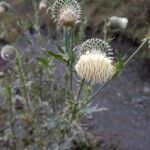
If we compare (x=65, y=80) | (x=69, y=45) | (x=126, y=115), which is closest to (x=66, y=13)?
(x=69, y=45)

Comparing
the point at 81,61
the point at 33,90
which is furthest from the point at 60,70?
the point at 81,61

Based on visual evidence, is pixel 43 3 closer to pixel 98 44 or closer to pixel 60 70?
pixel 98 44

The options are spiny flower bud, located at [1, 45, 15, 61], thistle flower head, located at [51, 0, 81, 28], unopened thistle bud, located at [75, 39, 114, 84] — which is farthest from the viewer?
spiny flower bud, located at [1, 45, 15, 61]

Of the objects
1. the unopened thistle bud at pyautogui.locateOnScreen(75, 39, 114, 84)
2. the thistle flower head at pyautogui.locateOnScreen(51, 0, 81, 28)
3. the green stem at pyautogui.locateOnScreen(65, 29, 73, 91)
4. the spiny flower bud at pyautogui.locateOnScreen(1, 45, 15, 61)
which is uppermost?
the spiny flower bud at pyautogui.locateOnScreen(1, 45, 15, 61)

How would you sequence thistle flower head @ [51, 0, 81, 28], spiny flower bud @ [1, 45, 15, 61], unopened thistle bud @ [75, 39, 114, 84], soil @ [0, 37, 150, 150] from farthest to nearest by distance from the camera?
soil @ [0, 37, 150, 150] → spiny flower bud @ [1, 45, 15, 61] → thistle flower head @ [51, 0, 81, 28] → unopened thistle bud @ [75, 39, 114, 84]

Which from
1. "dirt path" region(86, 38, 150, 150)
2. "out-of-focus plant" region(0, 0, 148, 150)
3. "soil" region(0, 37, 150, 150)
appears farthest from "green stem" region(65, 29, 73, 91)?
"dirt path" region(86, 38, 150, 150)

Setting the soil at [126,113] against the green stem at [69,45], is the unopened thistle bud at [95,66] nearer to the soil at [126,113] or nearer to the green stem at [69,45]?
the green stem at [69,45]

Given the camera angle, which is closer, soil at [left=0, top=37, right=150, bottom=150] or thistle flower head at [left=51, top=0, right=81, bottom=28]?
thistle flower head at [left=51, top=0, right=81, bottom=28]

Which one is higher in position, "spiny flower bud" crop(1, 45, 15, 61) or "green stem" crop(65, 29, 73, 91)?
"spiny flower bud" crop(1, 45, 15, 61)

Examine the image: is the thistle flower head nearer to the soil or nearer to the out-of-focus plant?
the out-of-focus plant
